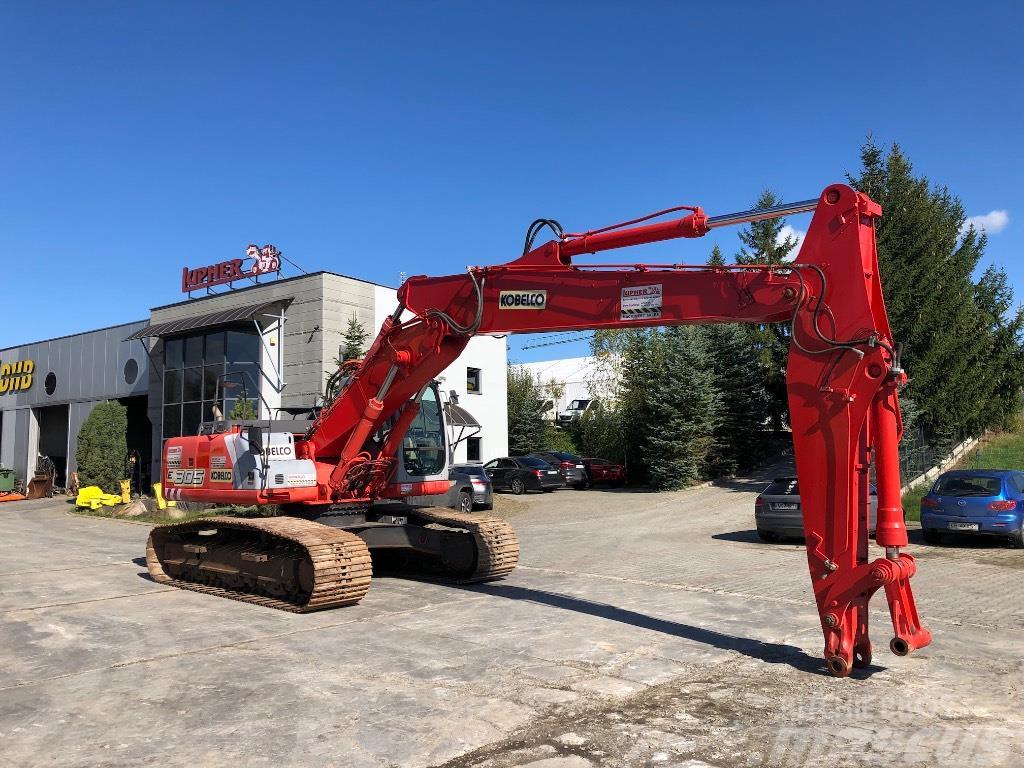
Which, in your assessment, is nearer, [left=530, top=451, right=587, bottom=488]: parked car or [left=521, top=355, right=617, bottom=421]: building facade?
[left=530, top=451, right=587, bottom=488]: parked car

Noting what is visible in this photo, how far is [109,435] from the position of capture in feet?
94.9

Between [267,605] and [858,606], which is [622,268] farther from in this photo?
[267,605]

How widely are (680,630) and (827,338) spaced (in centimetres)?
338

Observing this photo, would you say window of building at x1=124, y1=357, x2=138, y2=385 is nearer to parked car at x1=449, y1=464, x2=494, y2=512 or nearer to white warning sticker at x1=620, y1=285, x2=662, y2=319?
parked car at x1=449, y1=464, x2=494, y2=512

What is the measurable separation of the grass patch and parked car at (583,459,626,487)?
11.7 m

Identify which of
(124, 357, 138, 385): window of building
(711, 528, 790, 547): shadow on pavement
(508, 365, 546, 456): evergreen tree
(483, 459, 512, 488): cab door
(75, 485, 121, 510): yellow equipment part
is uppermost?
(124, 357, 138, 385): window of building

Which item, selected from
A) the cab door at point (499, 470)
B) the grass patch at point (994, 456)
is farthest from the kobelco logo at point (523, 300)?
the cab door at point (499, 470)

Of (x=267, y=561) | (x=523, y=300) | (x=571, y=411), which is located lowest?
(x=267, y=561)

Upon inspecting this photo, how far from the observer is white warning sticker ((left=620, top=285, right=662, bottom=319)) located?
7.93 meters

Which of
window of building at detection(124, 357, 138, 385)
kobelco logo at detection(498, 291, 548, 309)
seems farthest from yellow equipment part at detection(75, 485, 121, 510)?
kobelco logo at detection(498, 291, 548, 309)

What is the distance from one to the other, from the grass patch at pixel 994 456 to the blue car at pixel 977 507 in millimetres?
6544

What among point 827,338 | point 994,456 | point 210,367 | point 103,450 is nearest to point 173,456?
point 827,338

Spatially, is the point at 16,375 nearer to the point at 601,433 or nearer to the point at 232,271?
the point at 232,271

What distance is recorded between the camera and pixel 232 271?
95.5 feet
